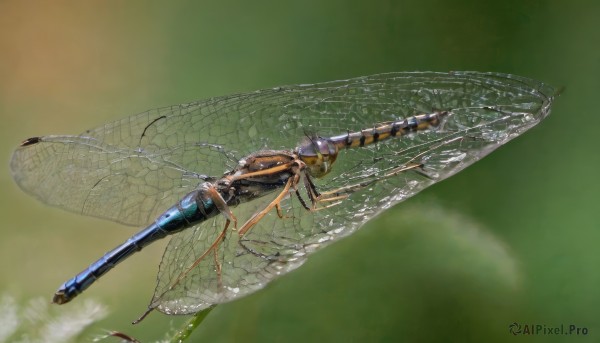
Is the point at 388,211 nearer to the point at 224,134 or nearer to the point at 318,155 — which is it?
the point at 318,155

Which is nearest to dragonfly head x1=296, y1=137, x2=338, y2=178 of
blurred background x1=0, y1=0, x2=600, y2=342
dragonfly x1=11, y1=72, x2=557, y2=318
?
dragonfly x1=11, y1=72, x2=557, y2=318

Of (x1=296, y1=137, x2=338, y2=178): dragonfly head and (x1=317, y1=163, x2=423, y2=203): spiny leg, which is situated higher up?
(x1=296, y1=137, x2=338, y2=178): dragonfly head

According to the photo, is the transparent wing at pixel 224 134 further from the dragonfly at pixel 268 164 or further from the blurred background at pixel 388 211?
the blurred background at pixel 388 211

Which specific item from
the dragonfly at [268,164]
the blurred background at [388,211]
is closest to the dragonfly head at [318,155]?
the dragonfly at [268,164]

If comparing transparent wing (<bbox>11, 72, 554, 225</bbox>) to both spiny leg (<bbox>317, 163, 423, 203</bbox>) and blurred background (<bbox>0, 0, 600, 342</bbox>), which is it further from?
blurred background (<bbox>0, 0, 600, 342</bbox>)

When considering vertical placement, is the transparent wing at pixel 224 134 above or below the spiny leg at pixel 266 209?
above

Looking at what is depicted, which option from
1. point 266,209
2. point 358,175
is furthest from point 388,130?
point 266,209

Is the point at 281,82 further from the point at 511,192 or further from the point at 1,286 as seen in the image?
the point at 1,286
